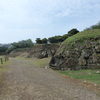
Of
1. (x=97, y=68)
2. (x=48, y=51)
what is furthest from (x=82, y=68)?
(x=48, y=51)

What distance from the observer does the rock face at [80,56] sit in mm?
24562

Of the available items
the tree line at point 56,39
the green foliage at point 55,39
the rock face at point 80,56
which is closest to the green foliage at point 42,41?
the tree line at point 56,39

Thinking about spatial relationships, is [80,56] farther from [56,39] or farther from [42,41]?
[42,41]

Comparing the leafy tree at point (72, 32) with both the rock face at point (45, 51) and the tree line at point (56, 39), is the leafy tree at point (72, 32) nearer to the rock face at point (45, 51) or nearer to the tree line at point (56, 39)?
the tree line at point (56, 39)

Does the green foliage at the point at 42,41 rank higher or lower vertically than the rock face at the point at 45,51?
higher

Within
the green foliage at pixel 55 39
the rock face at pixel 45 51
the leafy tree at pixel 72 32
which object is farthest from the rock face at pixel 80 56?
the green foliage at pixel 55 39

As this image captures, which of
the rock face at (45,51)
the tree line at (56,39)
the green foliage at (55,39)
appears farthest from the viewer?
the green foliage at (55,39)

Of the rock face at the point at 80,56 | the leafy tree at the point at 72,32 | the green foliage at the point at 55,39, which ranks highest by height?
the leafy tree at the point at 72,32

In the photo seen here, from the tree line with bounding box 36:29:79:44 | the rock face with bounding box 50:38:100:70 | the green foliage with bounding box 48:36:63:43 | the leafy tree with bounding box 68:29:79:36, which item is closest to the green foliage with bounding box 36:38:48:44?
the tree line with bounding box 36:29:79:44

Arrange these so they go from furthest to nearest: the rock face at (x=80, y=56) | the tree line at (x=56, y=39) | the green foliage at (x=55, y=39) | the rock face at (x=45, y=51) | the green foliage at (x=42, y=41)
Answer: the green foliage at (x=42, y=41) < the green foliage at (x=55, y=39) < the tree line at (x=56, y=39) < the rock face at (x=45, y=51) < the rock face at (x=80, y=56)

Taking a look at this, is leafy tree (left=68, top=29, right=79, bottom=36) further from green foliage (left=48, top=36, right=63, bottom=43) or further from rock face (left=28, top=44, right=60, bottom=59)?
green foliage (left=48, top=36, right=63, bottom=43)

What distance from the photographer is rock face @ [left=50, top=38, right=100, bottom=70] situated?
24.6m

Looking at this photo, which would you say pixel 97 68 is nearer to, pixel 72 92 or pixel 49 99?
pixel 72 92

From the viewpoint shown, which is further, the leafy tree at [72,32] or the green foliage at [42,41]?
the green foliage at [42,41]
